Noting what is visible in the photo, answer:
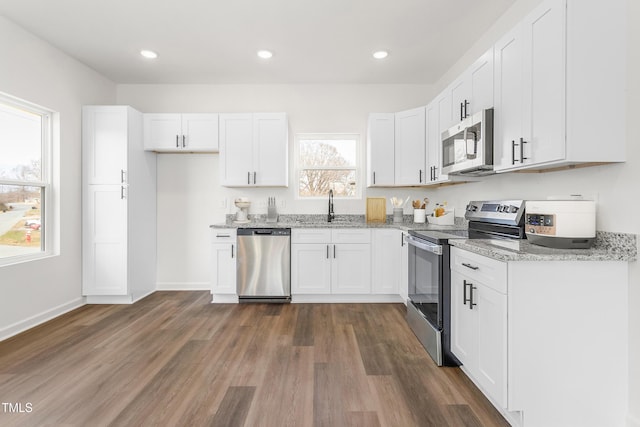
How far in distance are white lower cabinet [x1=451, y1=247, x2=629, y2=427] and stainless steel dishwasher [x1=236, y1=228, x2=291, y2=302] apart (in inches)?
101

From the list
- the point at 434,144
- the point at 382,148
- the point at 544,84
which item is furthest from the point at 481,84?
the point at 382,148

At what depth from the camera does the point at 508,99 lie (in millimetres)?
2086

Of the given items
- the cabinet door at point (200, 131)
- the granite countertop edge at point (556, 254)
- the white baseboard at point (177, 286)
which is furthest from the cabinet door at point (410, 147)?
the white baseboard at point (177, 286)

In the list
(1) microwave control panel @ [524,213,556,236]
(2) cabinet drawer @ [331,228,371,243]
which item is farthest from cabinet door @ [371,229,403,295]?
(1) microwave control panel @ [524,213,556,236]

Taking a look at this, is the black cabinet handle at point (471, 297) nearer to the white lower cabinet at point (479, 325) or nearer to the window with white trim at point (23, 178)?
the white lower cabinet at point (479, 325)

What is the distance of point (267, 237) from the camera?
12.5 ft

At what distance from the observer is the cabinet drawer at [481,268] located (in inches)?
66.6

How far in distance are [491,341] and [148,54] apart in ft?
13.4

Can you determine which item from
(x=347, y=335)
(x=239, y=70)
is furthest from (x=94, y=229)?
(x=347, y=335)

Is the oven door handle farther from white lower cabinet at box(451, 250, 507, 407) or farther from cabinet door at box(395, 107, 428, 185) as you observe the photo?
cabinet door at box(395, 107, 428, 185)

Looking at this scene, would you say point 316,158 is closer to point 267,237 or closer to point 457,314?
point 267,237

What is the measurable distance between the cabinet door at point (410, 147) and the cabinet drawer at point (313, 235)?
1098 mm

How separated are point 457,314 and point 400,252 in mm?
1542

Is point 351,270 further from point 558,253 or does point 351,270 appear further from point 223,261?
point 558,253
